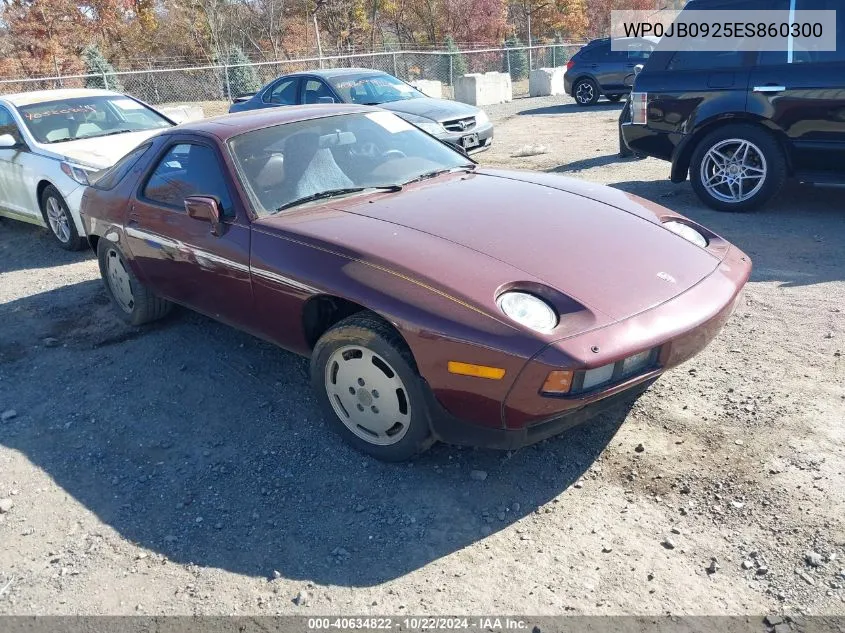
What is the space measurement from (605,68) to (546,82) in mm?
5423

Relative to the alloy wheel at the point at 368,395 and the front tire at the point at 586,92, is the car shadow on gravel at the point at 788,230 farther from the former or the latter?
the front tire at the point at 586,92

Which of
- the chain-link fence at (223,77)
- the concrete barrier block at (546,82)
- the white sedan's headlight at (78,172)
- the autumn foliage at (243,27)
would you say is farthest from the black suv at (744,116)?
the autumn foliage at (243,27)

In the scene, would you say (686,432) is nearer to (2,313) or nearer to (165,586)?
(165,586)

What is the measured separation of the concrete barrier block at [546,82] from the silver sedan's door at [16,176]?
1741 centimetres

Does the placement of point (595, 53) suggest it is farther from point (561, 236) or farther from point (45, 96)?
point (561, 236)

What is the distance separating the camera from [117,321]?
5.39 m

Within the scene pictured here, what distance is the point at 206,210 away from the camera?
12.3 ft

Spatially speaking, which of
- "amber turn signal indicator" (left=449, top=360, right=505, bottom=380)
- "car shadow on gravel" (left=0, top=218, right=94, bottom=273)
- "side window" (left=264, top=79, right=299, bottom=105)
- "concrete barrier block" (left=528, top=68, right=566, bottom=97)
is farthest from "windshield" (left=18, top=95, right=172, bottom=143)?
"concrete barrier block" (left=528, top=68, right=566, bottom=97)

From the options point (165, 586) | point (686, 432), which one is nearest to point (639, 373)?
point (686, 432)

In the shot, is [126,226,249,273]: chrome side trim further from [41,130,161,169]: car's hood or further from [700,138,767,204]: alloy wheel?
[700,138,767,204]: alloy wheel

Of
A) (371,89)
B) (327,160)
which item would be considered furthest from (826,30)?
(371,89)

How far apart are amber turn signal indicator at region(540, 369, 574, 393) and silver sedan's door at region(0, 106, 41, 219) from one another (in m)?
6.80

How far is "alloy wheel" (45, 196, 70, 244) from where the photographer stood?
7.27 meters

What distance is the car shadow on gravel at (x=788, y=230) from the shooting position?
5.23 m
